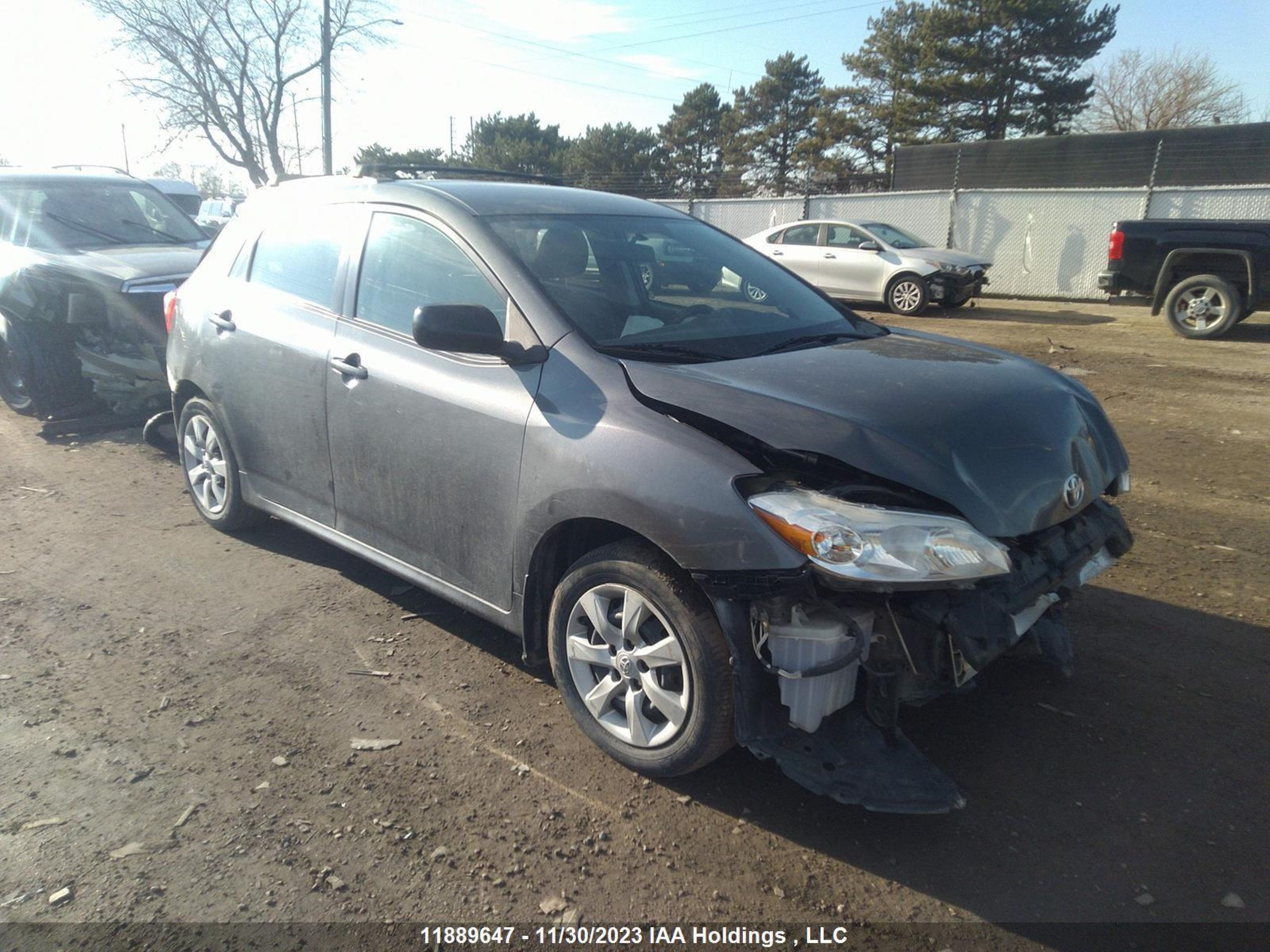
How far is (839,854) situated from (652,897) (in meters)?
0.59

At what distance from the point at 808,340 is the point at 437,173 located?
8.14 feet

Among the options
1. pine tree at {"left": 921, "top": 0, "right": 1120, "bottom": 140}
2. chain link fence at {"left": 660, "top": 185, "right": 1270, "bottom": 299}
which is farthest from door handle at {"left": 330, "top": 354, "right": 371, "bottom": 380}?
pine tree at {"left": 921, "top": 0, "right": 1120, "bottom": 140}

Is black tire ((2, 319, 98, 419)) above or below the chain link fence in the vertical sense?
below

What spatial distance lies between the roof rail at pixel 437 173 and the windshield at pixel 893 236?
11846 millimetres

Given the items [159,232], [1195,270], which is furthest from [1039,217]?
[159,232]

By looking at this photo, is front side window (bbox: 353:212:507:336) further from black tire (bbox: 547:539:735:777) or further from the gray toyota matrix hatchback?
black tire (bbox: 547:539:735:777)

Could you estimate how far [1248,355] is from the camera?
10672mm

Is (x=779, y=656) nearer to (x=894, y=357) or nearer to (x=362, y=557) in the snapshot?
(x=894, y=357)

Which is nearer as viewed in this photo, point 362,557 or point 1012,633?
point 1012,633

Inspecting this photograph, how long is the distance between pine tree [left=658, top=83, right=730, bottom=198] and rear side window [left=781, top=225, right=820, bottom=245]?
35386 mm

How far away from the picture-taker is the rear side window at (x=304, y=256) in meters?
4.08

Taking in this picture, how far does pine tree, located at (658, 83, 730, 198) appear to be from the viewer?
5141cm

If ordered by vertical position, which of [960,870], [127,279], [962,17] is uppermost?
[962,17]

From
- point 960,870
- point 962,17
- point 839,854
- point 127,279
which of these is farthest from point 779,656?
point 962,17
